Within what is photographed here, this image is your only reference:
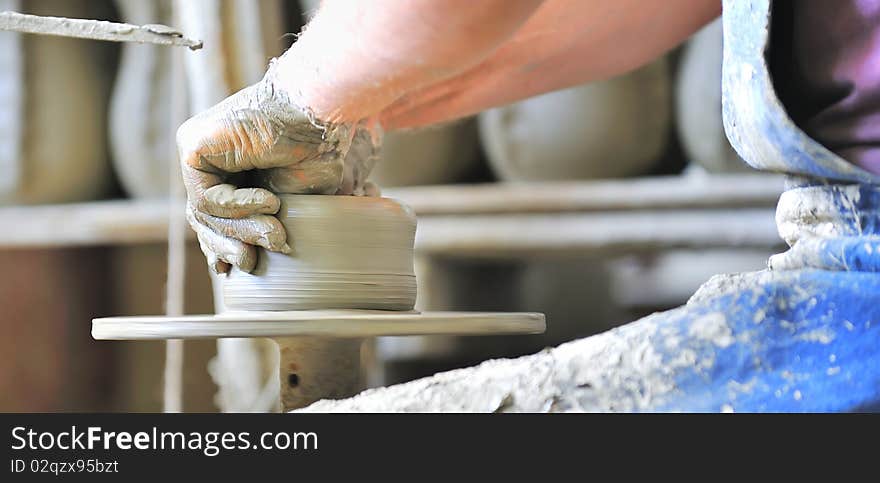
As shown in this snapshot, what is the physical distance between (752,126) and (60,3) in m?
2.36

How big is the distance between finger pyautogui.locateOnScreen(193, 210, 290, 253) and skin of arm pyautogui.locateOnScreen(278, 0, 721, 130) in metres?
0.17

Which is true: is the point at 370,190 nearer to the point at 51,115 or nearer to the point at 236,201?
the point at 236,201

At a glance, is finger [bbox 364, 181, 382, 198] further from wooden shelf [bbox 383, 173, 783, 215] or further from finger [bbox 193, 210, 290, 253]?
wooden shelf [bbox 383, 173, 783, 215]

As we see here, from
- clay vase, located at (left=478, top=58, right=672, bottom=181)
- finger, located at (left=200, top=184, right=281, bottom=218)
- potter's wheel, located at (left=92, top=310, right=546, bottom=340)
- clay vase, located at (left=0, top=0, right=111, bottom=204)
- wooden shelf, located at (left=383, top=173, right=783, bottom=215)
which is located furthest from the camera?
clay vase, located at (left=0, top=0, right=111, bottom=204)

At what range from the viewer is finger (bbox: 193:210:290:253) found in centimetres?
124

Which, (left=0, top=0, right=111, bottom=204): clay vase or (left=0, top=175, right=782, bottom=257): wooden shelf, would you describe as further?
(left=0, top=0, right=111, bottom=204): clay vase

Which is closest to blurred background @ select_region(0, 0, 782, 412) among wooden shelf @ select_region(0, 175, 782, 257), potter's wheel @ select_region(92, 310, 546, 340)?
wooden shelf @ select_region(0, 175, 782, 257)

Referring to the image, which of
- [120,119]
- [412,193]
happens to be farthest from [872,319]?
[120,119]

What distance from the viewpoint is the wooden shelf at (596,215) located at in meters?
2.22

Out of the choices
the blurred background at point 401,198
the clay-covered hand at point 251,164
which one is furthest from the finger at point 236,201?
the blurred background at point 401,198

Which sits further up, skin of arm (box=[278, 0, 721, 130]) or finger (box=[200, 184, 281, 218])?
skin of arm (box=[278, 0, 721, 130])

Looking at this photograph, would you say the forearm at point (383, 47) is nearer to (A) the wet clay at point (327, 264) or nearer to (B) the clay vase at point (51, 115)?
(A) the wet clay at point (327, 264)

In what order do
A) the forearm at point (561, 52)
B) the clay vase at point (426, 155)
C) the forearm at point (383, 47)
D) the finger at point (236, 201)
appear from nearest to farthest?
the forearm at point (383, 47), the finger at point (236, 201), the forearm at point (561, 52), the clay vase at point (426, 155)

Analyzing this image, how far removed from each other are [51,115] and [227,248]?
1.70 m
